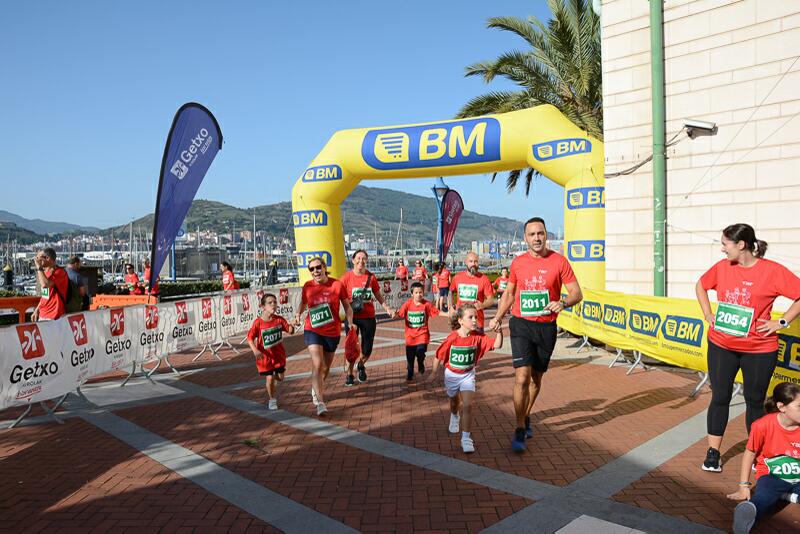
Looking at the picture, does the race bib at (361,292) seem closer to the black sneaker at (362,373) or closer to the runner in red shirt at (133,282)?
the black sneaker at (362,373)

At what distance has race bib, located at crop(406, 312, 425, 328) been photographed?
8289mm

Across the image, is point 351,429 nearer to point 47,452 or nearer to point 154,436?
point 154,436

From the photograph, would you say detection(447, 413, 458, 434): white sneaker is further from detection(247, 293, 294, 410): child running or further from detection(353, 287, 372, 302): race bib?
detection(353, 287, 372, 302): race bib

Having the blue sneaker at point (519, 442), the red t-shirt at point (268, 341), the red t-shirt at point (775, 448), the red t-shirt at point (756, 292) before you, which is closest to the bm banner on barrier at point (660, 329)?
the red t-shirt at point (756, 292)

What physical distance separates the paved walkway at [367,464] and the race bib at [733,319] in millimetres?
1181

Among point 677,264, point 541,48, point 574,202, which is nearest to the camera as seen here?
point 677,264

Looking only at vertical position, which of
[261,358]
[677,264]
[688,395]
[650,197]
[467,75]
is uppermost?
[467,75]

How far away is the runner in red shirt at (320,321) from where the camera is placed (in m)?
6.69

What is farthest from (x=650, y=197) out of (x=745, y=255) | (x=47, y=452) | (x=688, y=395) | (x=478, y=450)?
(x=47, y=452)

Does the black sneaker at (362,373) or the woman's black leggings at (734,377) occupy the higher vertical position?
the woman's black leggings at (734,377)

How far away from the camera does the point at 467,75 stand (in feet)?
57.0

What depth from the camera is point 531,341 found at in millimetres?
5184

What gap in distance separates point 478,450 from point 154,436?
11.1 ft

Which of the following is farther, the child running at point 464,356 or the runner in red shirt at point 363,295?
the runner in red shirt at point 363,295
